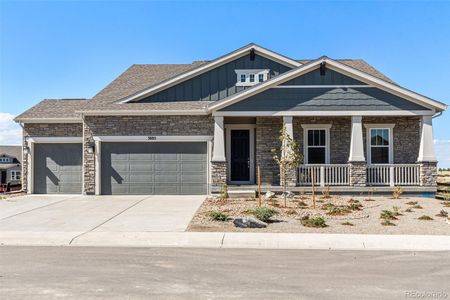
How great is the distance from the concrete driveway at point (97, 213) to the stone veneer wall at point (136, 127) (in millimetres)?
1554

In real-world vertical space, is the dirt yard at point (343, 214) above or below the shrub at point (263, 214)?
below

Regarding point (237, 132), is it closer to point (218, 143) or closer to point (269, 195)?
point (218, 143)

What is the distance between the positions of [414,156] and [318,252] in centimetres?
1134

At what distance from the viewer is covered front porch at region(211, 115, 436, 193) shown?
16.0 metres

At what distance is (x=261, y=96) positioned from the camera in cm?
1614

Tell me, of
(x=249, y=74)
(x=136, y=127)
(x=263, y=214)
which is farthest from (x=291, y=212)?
(x=249, y=74)

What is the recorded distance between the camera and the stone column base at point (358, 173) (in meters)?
16.0

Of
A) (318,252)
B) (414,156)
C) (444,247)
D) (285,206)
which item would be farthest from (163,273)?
(414,156)

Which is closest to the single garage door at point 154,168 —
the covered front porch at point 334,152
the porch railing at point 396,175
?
the covered front porch at point 334,152

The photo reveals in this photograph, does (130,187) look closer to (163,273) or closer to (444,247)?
(163,273)

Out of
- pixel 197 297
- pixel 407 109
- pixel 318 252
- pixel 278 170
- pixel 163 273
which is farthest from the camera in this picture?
pixel 278 170

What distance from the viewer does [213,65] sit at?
728 inches

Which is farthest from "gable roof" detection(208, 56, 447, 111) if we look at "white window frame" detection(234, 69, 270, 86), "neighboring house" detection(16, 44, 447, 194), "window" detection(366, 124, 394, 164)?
"white window frame" detection(234, 69, 270, 86)

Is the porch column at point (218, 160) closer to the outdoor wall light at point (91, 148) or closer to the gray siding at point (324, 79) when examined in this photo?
the gray siding at point (324, 79)
